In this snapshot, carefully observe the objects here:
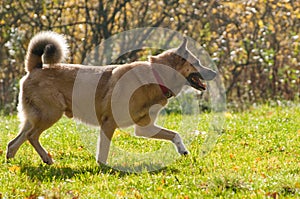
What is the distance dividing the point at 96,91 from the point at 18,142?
1.04 m

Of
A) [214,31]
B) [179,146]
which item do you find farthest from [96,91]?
[214,31]

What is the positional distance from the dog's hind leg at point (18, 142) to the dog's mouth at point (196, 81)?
192 cm

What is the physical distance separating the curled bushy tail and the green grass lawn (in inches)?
42.2

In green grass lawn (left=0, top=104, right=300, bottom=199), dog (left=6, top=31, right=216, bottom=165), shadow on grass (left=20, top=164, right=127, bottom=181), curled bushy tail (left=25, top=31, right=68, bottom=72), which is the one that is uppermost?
curled bushy tail (left=25, top=31, right=68, bottom=72)

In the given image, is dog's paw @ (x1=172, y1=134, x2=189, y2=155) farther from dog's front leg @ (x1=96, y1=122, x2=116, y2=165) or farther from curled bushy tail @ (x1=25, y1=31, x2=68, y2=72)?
curled bushy tail @ (x1=25, y1=31, x2=68, y2=72)

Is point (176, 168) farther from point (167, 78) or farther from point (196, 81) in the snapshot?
point (196, 81)

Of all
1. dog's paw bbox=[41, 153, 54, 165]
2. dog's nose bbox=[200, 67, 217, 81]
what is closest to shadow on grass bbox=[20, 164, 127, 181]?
dog's paw bbox=[41, 153, 54, 165]

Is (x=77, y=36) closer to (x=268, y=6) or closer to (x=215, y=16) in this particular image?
(x=215, y=16)

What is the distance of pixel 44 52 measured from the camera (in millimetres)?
6562

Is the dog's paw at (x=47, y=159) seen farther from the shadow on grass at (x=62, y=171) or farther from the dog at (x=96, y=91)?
the shadow on grass at (x=62, y=171)

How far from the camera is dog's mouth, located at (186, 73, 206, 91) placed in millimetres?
6789

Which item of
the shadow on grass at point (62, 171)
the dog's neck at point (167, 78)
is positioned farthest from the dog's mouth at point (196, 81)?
the shadow on grass at point (62, 171)

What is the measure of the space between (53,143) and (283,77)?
23.7ft

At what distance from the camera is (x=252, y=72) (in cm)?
1326
